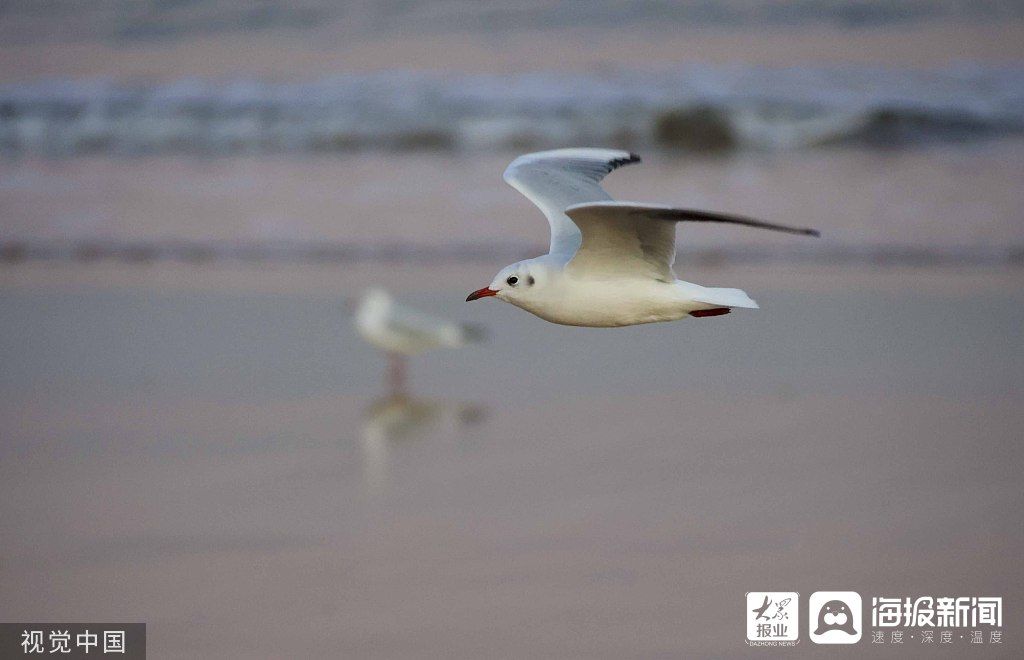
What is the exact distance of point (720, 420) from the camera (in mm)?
6418

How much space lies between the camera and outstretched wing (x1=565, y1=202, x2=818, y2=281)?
3939mm

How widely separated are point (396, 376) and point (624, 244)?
3.21 metres

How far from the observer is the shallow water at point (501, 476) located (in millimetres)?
4590

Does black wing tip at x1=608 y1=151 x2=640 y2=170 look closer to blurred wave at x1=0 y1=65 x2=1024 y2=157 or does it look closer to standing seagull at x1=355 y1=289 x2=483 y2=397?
standing seagull at x1=355 y1=289 x2=483 y2=397

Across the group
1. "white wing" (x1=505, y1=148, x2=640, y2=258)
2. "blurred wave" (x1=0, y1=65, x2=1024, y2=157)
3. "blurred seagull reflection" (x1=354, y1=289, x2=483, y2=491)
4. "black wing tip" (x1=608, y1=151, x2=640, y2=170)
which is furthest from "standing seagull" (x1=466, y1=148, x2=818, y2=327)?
"blurred wave" (x1=0, y1=65, x2=1024, y2=157)

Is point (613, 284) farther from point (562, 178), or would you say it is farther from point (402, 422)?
point (402, 422)

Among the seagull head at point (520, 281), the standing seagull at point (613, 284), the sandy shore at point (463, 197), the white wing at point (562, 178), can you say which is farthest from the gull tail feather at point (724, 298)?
the sandy shore at point (463, 197)

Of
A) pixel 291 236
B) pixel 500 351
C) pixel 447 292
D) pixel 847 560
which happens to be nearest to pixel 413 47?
pixel 291 236

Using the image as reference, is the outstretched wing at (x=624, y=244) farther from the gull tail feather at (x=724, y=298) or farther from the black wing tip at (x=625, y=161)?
the black wing tip at (x=625, y=161)

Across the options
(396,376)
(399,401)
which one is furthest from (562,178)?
(396,376)

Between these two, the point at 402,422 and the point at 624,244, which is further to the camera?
the point at 402,422

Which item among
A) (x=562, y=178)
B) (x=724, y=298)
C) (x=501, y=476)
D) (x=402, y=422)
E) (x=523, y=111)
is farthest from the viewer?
(x=523, y=111)

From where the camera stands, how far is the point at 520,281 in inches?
164

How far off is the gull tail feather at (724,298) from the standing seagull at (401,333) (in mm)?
3116
